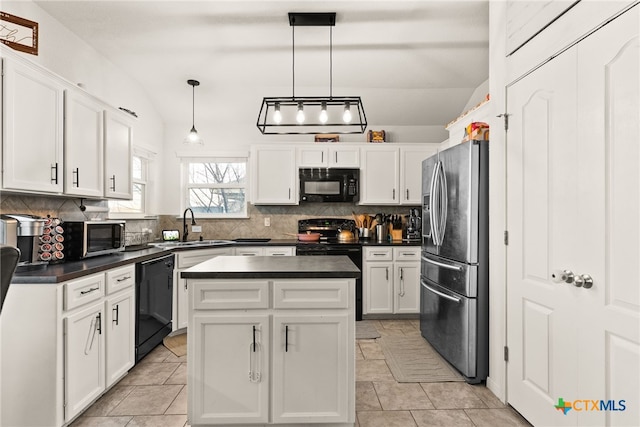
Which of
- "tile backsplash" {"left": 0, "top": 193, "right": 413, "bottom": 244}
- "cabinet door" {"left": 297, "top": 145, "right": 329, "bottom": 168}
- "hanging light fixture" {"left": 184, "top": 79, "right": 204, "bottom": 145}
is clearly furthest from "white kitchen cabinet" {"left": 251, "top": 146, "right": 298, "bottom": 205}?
"hanging light fixture" {"left": 184, "top": 79, "right": 204, "bottom": 145}

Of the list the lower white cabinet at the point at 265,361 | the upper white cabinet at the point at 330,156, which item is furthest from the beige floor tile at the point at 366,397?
the upper white cabinet at the point at 330,156

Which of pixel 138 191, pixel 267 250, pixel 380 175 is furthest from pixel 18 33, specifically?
pixel 380 175

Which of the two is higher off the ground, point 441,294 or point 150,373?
point 441,294

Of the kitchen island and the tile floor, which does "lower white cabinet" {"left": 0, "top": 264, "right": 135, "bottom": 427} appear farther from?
A: the kitchen island

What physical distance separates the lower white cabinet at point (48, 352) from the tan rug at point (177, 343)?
959mm

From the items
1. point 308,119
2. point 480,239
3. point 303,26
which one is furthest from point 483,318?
point 308,119

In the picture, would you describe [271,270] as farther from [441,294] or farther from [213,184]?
[213,184]

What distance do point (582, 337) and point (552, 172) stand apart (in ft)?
2.79

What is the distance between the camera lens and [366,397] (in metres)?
2.33

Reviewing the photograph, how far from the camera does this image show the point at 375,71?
3842 millimetres

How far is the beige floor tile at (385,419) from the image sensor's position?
2027 mm

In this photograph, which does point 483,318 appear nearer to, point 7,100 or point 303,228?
point 303,228

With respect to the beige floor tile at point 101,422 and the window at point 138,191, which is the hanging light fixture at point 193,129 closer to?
the window at point 138,191

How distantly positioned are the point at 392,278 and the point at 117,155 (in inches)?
126
